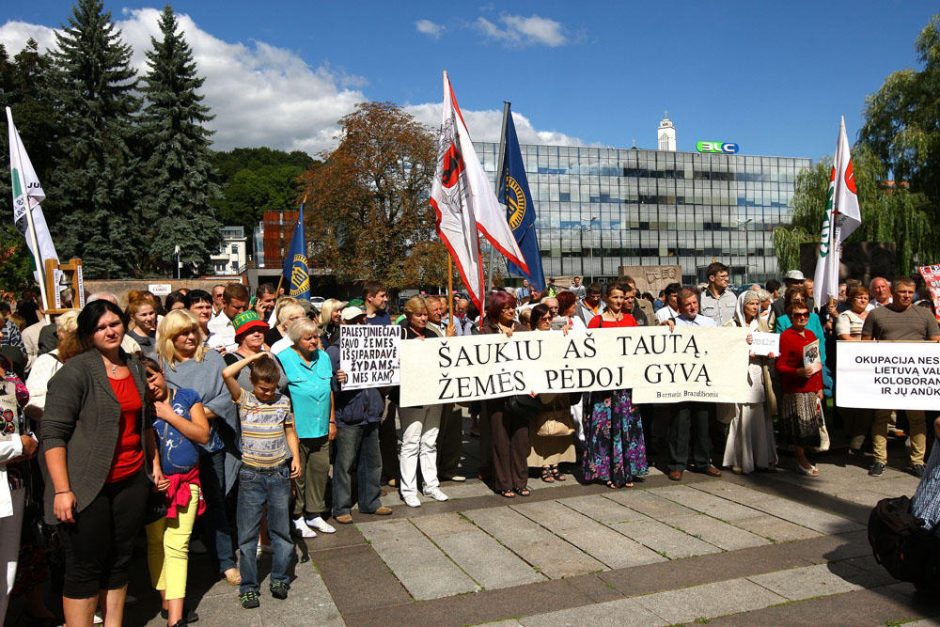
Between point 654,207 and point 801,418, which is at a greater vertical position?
point 654,207

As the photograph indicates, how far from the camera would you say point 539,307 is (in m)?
7.64

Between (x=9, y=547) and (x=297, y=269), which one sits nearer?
(x=9, y=547)

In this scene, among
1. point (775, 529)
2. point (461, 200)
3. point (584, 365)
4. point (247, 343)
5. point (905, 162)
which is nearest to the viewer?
point (247, 343)

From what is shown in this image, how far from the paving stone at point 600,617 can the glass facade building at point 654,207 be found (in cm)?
7895

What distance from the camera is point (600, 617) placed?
4.49 metres

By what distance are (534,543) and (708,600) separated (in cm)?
149

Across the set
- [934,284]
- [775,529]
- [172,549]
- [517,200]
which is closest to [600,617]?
[775,529]

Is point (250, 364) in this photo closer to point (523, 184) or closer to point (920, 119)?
point (523, 184)

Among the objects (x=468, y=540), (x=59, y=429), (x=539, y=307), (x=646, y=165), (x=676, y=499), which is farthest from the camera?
Answer: (x=646, y=165)

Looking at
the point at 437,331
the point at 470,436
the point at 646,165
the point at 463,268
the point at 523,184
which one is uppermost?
the point at 646,165

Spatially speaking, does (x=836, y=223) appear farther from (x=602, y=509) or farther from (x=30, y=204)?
(x=30, y=204)

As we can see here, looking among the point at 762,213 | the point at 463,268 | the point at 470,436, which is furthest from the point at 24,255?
the point at 762,213

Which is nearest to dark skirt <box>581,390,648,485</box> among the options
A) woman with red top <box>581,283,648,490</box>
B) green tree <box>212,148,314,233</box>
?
woman with red top <box>581,283,648,490</box>

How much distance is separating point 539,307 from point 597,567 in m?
→ 3.01
